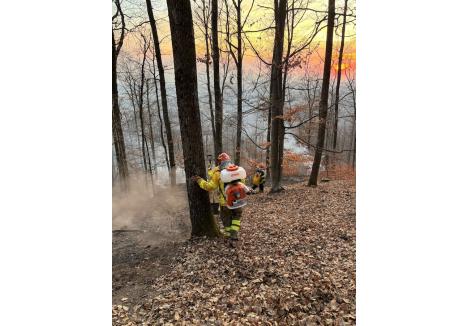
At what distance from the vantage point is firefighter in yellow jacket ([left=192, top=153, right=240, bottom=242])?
13.2 ft

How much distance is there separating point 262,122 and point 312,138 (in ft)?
2.76

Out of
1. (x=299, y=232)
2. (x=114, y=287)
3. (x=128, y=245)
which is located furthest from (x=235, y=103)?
(x=114, y=287)

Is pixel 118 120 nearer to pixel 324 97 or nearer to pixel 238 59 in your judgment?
pixel 238 59

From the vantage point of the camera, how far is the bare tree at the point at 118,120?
440 centimetres

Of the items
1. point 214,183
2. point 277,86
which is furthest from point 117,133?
point 277,86

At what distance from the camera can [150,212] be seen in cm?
488

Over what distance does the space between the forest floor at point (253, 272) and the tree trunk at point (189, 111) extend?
0.32m

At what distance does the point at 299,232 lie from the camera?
14.1 ft

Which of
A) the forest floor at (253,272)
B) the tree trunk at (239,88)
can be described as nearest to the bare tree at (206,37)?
the tree trunk at (239,88)

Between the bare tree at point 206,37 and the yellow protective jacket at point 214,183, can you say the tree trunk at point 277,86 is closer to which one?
the bare tree at point 206,37

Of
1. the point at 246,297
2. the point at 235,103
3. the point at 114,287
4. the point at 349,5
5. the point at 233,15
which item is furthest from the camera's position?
the point at 235,103

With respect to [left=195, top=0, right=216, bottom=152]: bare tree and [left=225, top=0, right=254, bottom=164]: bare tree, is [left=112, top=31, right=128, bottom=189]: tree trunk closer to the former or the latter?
[left=195, top=0, right=216, bottom=152]: bare tree

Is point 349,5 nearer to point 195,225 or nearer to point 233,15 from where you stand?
point 233,15
